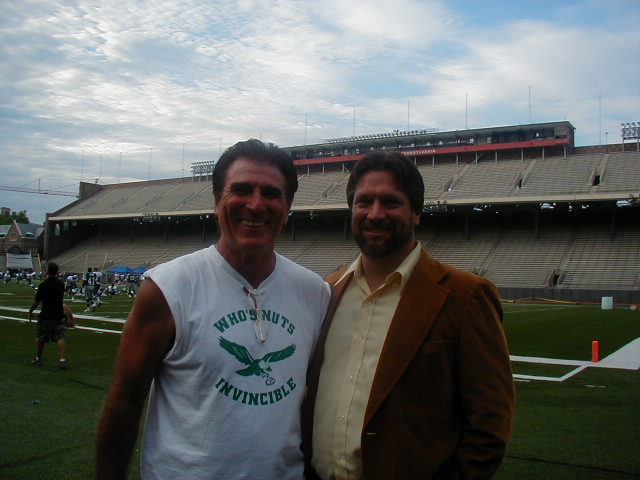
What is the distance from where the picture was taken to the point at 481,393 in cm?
197

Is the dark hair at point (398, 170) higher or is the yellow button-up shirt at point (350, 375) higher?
the dark hair at point (398, 170)

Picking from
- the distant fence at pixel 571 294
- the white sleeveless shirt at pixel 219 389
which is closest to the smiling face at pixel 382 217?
the white sleeveless shirt at pixel 219 389

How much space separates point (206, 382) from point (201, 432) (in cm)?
16

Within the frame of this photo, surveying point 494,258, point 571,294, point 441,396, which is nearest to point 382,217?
point 441,396

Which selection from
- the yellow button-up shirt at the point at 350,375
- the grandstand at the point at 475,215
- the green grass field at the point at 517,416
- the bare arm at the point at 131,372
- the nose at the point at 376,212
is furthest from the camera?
the grandstand at the point at 475,215

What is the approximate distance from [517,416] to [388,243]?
5.20 m

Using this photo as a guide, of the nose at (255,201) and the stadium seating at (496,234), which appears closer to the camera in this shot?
the nose at (255,201)

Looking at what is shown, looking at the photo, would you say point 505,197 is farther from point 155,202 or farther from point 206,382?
point 206,382

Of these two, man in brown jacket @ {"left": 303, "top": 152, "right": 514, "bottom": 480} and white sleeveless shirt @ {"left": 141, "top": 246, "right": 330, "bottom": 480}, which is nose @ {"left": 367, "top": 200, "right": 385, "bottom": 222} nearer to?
man in brown jacket @ {"left": 303, "top": 152, "right": 514, "bottom": 480}

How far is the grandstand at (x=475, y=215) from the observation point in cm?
3328

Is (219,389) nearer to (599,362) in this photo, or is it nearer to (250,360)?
(250,360)

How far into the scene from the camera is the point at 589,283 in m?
31.1

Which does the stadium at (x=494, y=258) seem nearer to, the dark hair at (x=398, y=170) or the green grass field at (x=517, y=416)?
the green grass field at (x=517, y=416)

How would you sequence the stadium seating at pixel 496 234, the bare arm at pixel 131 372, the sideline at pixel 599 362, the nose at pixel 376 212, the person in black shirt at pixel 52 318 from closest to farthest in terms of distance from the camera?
the bare arm at pixel 131 372 → the nose at pixel 376 212 → the person in black shirt at pixel 52 318 → the sideline at pixel 599 362 → the stadium seating at pixel 496 234
